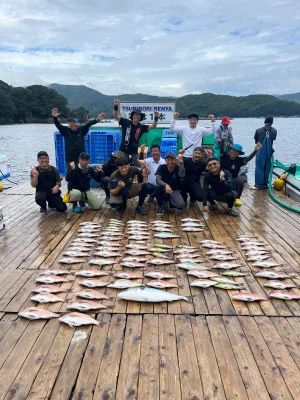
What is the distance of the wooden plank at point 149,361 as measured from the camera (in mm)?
2180

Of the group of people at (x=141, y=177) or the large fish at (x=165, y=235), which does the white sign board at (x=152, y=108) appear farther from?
the large fish at (x=165, y=235)

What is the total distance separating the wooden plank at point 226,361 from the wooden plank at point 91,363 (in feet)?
2.93

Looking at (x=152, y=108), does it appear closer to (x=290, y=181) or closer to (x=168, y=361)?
(x=290, y=181)

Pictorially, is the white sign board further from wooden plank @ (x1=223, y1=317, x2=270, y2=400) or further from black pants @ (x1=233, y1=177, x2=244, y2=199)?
wooden plank @ (x1=223, y1=317, x2=270, y2=400)

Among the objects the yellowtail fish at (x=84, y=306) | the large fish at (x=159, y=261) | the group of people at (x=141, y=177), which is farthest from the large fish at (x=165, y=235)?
the yellowtail fish at (x=84, y=306)

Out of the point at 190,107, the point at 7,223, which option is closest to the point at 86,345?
the point at 7,223

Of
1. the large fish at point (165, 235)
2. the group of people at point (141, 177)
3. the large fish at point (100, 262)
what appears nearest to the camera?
the large fish at point (100, 262)

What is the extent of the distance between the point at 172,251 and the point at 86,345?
91.2 inches

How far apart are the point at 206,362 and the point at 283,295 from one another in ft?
4.52

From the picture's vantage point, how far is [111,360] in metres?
2.47

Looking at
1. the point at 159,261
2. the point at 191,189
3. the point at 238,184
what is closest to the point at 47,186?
the point at 191,189

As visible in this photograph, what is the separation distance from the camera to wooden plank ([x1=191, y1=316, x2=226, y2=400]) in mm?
2180

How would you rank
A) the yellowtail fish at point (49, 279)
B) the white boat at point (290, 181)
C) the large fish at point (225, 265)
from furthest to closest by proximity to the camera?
the white boat at point (290, 181), the large fish at point (225, 265), the yellowtail fish at point (49, 279)

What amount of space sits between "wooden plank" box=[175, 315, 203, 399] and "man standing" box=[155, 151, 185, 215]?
152 inches
